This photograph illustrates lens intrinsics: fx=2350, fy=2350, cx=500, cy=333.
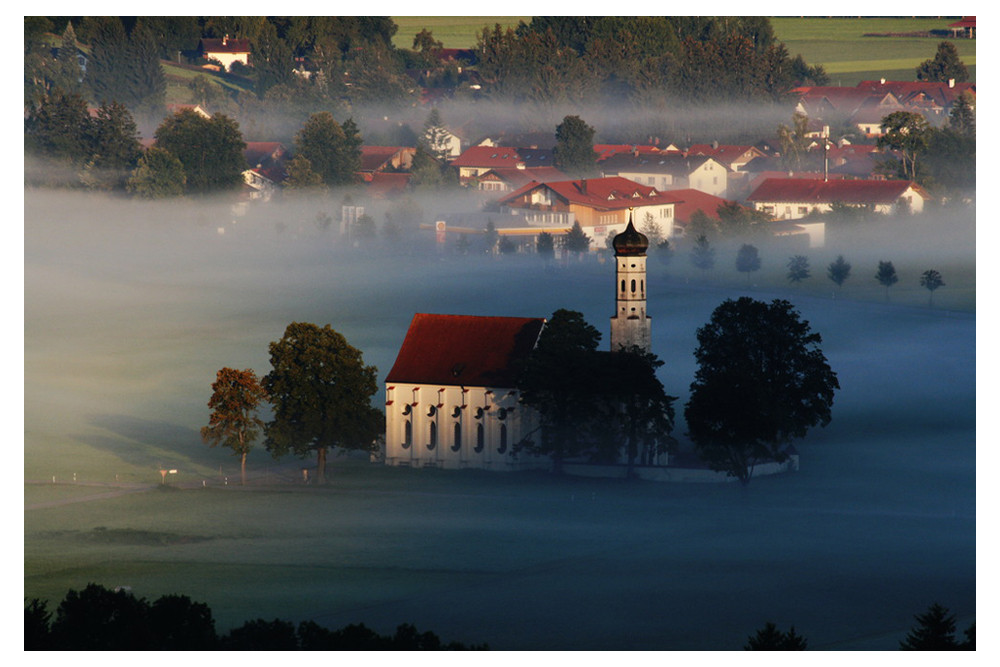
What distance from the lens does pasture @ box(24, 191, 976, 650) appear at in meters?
99.6

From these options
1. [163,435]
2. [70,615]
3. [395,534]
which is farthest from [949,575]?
[163,435]

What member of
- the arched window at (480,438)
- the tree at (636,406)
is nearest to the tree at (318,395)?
the arched window at (480,438)

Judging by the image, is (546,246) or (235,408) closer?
(235,408)

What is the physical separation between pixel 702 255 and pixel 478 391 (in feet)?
233

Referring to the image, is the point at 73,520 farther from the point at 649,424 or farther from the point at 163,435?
the point at 649,424

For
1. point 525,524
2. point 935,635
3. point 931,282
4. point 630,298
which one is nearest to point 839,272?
point 931,282

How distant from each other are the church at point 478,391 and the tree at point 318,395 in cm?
208

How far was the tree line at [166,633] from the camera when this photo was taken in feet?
279

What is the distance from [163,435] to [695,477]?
33.7 meters

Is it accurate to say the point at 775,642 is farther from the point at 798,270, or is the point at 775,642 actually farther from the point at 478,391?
the point at 798,270

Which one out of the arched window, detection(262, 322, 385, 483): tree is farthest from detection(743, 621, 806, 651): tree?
detection(262, 322, 385, 483): tree

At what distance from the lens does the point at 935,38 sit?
652ft

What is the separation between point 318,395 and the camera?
121m

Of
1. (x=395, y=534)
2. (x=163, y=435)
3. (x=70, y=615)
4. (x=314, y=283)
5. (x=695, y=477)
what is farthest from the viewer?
(x=314, y=283)
